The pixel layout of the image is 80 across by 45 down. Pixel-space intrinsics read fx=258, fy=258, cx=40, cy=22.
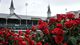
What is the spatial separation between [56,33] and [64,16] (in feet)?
2.90

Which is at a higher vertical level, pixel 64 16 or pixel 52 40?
pixel 64 16

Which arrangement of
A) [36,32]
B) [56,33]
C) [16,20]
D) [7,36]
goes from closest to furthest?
[56,33], [36,32], [7,36], [16,20]

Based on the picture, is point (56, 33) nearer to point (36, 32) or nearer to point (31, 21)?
point (36, 32)

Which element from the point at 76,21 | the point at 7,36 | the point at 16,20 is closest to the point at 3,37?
the point at 7,36

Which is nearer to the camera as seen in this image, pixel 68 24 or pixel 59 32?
pixel 59 32

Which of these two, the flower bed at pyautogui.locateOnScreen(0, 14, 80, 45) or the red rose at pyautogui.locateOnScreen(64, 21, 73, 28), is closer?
the flower bed at pyautogui.locateOnScreen(0, 14, 80, 45)

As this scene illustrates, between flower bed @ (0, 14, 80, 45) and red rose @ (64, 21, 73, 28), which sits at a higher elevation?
red rose @ (64, 21, 73, 28)

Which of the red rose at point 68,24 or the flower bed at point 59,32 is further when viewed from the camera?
the red rose at point 68,24

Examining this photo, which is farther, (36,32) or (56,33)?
(36,32)

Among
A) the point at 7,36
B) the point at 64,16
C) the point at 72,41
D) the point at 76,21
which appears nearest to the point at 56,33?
the point at 72,41

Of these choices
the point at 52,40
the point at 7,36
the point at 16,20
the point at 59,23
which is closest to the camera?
the point at 52,40

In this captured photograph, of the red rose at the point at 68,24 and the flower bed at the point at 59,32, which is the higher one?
the red rose at the point at 68,24

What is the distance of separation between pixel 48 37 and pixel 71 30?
0.37m

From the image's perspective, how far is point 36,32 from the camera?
462cm
